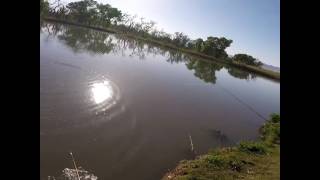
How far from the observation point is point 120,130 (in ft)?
45.8

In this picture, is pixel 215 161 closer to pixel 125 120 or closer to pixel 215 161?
pixel 215 161

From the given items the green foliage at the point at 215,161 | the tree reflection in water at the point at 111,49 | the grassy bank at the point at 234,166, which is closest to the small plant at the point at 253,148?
the grassy bank at the point at 234,166

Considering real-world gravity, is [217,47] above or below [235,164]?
above

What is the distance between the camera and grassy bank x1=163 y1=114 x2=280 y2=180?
9.87 metres

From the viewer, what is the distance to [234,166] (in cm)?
1091

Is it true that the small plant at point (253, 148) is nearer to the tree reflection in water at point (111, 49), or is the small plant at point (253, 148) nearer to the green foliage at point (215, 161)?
the green foliage at point (215, 161)

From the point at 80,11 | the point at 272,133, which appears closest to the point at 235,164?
the point at 272,133

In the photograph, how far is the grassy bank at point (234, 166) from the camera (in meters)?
9.87

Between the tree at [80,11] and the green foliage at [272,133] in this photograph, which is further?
the tree at [80,11]

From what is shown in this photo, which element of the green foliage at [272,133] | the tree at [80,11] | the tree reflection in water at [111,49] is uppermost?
the tree at [80,11]
